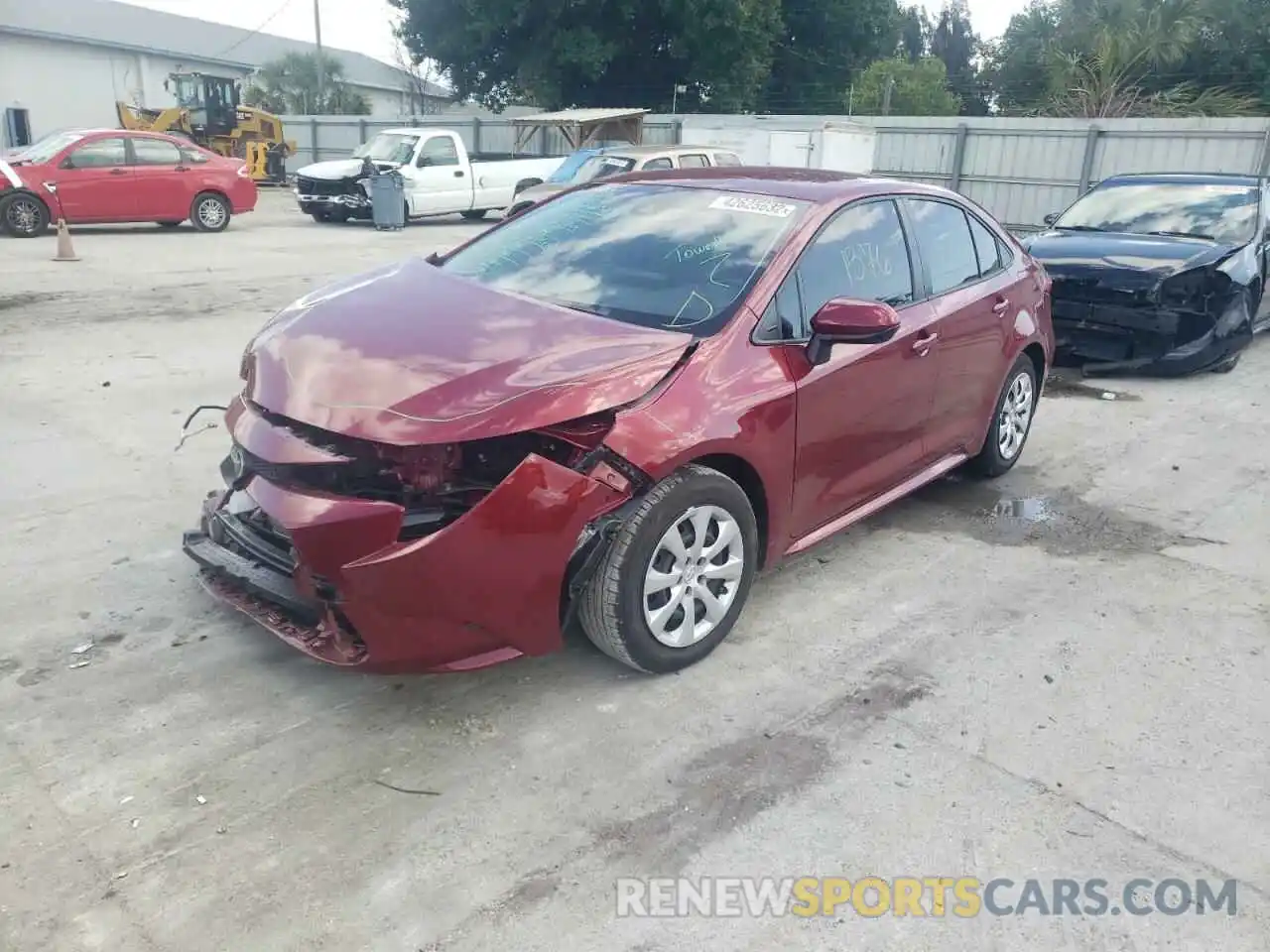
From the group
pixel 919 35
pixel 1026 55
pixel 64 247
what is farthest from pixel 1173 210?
pixel 919 35

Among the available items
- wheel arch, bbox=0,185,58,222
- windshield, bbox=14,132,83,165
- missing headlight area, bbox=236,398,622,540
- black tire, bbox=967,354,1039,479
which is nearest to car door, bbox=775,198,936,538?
black tire, bbox=967,354,1039,479

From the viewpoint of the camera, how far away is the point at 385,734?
10.5ft

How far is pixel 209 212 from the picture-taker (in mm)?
16469

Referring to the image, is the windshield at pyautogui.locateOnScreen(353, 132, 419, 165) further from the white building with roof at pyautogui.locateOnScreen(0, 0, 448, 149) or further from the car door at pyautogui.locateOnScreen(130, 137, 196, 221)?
the white building with roof at pyautogui.locateOnScreen(0, 0, 448, 149)

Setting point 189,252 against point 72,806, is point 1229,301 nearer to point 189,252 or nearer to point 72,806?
point 72,806

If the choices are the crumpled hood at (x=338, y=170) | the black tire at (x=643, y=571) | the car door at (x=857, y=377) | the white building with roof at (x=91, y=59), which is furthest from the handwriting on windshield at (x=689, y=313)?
the white building with roof at (x=91, y=59)

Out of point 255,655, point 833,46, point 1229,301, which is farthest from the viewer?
point 833,46

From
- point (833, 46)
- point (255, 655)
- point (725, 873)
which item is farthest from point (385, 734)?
point (833, 46)

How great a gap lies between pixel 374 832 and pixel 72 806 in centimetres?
85

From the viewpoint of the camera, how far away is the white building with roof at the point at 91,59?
4025 centimetres

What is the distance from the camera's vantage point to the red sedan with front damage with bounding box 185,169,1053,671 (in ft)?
9.75

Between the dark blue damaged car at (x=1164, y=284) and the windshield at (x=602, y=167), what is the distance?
7.24 metres

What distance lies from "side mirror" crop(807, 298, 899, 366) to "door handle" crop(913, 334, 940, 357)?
0.73 metres

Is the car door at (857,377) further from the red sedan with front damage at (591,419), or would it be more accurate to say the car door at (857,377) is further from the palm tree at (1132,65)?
the palm tree at (1132,65)
